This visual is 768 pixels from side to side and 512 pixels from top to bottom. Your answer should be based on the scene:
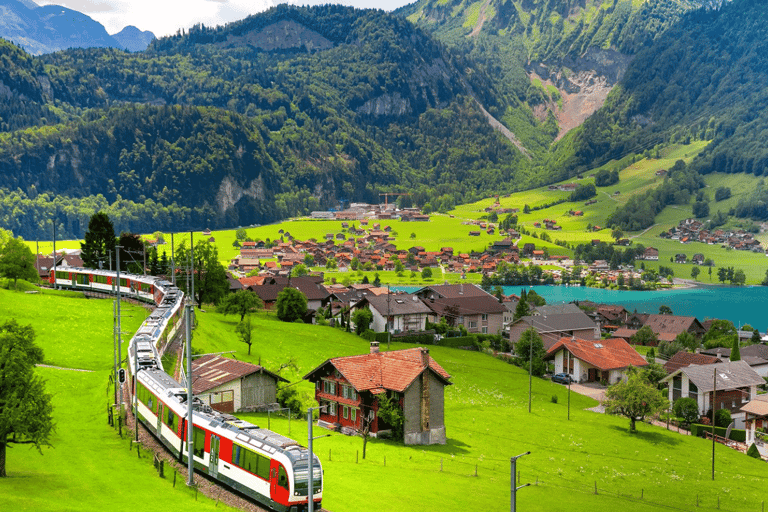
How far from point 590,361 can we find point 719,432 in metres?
16.8

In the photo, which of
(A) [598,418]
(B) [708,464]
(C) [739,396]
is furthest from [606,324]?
(B) [708,464]

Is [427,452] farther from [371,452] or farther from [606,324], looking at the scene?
[606,324]

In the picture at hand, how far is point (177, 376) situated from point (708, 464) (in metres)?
34.5

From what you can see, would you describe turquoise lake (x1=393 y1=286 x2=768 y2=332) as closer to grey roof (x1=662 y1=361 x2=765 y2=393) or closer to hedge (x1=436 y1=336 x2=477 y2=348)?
hedge (x1=436 y1=336 x2=477 y2=348)

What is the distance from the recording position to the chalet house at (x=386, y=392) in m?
48.8

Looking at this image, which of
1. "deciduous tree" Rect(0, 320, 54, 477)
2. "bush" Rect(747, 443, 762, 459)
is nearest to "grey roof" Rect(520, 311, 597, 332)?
"bush" Rect(747, 443, 762, 459)

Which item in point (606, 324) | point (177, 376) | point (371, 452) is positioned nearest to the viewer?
point (371, 452)

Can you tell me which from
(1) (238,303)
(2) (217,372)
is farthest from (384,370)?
(1) (238,303)

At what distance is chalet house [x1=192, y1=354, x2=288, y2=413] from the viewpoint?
154ft

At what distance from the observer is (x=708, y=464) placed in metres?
53.6

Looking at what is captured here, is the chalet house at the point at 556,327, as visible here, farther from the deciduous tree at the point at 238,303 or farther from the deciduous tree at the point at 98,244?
the deciduous tree at the point at 98,244

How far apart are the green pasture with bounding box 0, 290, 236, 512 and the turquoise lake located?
386ft

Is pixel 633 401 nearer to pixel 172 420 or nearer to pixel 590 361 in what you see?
pixel 590 361

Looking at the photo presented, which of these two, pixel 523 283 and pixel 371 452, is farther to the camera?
pixel 523 283
